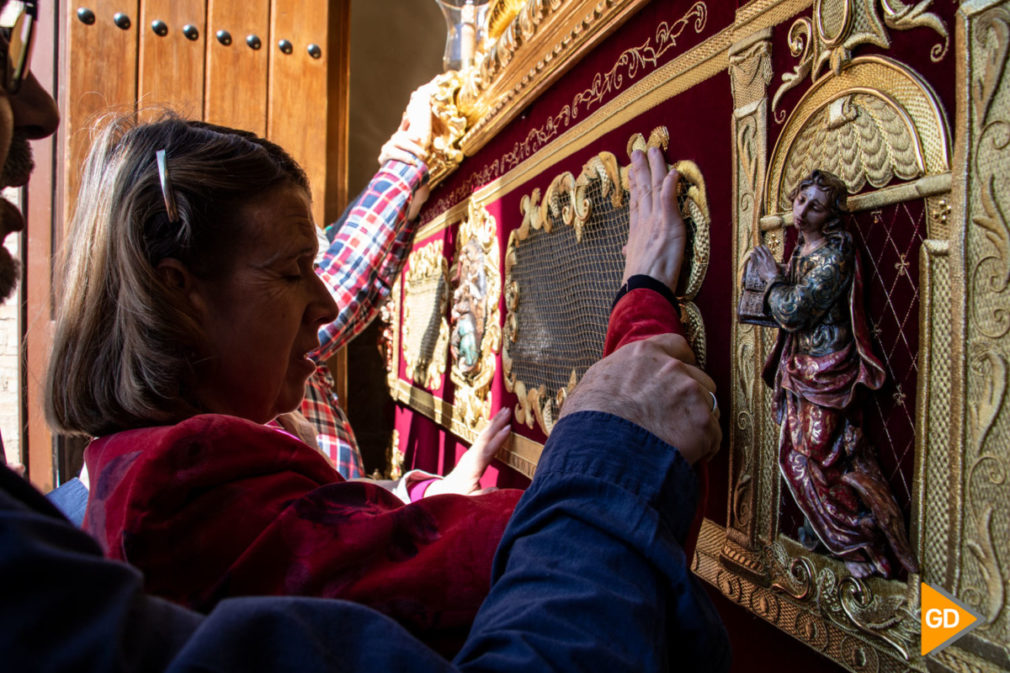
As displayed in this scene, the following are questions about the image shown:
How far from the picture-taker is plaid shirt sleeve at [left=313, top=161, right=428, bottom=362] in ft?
5.31

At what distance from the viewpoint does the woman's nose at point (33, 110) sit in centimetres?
35

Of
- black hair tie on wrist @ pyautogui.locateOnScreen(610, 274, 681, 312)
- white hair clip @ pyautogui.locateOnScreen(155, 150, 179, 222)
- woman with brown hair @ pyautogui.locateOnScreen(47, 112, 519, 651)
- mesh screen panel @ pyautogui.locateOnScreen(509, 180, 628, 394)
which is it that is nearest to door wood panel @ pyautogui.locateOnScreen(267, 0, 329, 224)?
mesh screen panel @ pyautogui.locateOnScreen(509, 180, 628, 394)

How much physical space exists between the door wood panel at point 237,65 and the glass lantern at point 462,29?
1.75 feet

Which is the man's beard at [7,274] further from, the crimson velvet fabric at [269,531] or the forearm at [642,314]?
the forearm at [642,314]

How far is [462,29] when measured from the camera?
187 cm

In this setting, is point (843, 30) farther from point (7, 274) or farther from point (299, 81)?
point (299, 81)

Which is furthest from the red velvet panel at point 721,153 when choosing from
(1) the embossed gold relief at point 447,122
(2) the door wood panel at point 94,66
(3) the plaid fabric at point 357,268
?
(2) the door wood panel at point 94,66

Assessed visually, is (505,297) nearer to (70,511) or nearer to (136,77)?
(70,511)

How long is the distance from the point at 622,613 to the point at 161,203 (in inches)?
24.1

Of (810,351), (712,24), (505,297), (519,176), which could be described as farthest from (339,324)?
(810,351)

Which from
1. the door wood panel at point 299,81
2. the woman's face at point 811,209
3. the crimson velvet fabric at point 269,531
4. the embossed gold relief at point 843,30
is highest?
the door wood panel at point 299,81

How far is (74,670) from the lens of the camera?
0.70ft

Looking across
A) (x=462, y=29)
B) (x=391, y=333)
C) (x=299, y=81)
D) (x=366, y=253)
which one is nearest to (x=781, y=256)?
(x=366, y=253)

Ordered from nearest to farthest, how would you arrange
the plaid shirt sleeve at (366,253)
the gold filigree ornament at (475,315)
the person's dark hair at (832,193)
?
the person's dark hair at (832,193), the gold filigree ornament at (475,315), the plaid shirt sleeve at (366,253)
